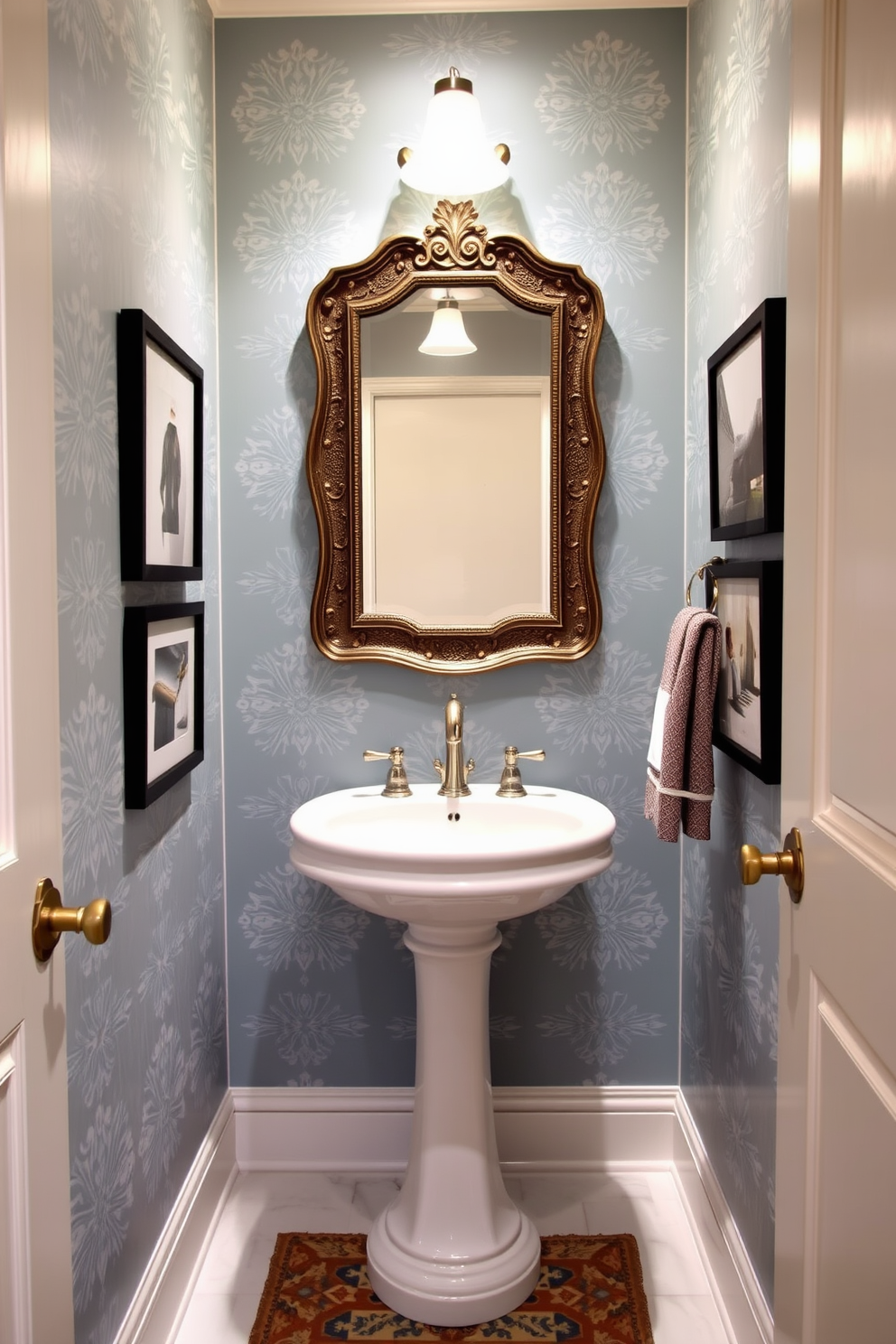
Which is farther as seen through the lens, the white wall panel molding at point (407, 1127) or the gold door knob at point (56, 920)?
the white wall panel molding at point (407, 1127)

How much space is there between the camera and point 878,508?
0.82 m

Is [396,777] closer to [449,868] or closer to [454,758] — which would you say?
[454,758]

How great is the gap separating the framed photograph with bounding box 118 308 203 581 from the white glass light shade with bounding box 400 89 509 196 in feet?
1.97

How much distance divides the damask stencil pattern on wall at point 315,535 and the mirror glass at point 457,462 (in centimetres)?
14

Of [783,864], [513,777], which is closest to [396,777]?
[513,777]

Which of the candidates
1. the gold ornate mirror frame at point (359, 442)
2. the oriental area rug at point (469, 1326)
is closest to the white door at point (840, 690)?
the oriental area rug at point (469, 1326)

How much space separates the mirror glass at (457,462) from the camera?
2164 mm

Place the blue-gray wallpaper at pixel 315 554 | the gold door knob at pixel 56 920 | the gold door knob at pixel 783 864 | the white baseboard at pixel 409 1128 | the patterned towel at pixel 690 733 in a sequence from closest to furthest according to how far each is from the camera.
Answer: the gold door knob at pixel 56 920, the gold door knob at pixel 783 864, the patterned towel at pixel 690 733, the blue-gray wallpaper at pixel 315 554, the white baseboard at pixel 409 1128

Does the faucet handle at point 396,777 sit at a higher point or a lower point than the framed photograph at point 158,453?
lower

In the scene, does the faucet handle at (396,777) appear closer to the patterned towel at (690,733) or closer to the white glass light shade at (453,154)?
the patterned towel at (690,733)

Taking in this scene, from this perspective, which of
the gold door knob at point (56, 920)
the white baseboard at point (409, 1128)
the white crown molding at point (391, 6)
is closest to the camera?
the gold door knob at point (56, 920)

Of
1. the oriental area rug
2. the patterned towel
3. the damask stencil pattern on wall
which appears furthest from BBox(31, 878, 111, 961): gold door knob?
the damask stencil pattern on wall

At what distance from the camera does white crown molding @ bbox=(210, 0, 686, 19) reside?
212 centimetres

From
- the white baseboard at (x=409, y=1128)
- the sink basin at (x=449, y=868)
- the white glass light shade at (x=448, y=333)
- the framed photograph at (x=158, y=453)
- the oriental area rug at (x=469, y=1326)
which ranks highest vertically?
the white glass light shade at (x=448, y=333)
